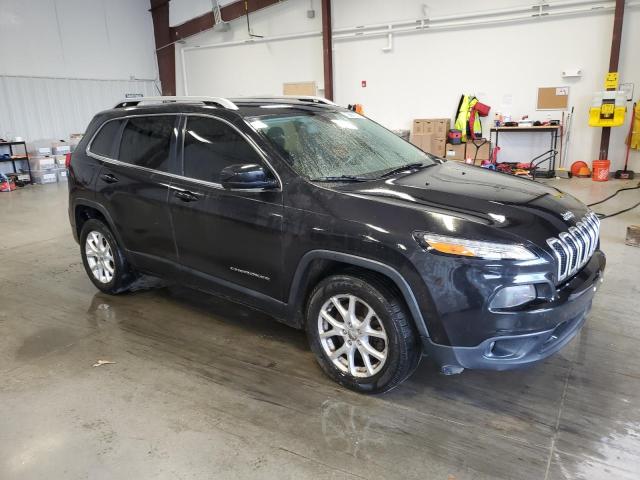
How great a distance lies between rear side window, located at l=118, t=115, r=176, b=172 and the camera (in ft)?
11.0

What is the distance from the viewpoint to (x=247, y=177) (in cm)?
263

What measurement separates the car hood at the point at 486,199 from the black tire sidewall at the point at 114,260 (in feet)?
7.14

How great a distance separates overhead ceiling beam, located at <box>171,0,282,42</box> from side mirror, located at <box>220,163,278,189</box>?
1231 centimetres

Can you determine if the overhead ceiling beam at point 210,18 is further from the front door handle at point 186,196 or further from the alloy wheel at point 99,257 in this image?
the front door handle at point 186,196

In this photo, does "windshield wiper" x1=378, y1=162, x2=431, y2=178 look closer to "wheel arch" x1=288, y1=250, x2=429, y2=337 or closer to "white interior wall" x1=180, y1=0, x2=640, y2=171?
"wheel arch" x1=288, y1=250, x2=429, y2=337

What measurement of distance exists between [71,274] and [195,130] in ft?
8.14

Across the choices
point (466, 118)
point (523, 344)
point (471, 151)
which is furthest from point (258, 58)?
point (523, 344)

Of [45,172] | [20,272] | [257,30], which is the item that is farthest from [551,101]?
[45,172]

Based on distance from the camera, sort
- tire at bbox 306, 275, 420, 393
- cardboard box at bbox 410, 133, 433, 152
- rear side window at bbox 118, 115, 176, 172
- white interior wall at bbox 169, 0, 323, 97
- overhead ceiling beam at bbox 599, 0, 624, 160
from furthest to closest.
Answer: white interior wall at bbox 169, 0, 323, 97 < cardboard box at bbox 410, 133, 433, 152 < overhead ceiling beam at bbox 599, 0, 624, 160 < rear side window at bbox 118, 115, 176, 172 < tire at bbox 306, 275, 420, 393

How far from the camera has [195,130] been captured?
3.18m

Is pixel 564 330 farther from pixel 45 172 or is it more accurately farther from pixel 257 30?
pixel 257 30

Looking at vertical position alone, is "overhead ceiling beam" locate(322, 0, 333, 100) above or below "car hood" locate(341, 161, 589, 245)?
above

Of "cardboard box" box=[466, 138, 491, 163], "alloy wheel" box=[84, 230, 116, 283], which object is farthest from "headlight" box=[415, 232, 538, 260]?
"cardboard box" box=[466, 138, 491, 163]

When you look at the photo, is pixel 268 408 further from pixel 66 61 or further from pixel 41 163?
pixel 66 61
